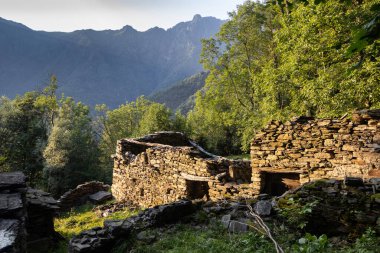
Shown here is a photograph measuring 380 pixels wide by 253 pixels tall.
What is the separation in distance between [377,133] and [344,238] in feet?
11.7

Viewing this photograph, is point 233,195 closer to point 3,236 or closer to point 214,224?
point 214,224

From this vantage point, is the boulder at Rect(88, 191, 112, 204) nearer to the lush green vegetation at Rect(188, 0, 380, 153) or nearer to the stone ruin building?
the stone ruin building

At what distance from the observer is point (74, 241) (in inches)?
238

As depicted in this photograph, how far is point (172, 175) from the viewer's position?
1166cm

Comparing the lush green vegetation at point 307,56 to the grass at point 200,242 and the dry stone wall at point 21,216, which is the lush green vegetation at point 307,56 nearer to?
the grass at point 200,242

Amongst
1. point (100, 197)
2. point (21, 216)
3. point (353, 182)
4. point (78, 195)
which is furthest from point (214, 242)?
point (78, 195)

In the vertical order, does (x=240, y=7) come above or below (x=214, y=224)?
above

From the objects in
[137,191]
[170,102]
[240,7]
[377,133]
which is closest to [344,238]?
[377,133]

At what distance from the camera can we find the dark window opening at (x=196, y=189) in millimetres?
11008

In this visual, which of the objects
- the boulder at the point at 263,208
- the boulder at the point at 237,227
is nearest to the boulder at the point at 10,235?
the boulder at the point at 237,227

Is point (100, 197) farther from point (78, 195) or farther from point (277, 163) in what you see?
point (277, 163)

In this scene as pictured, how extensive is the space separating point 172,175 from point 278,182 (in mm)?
3951

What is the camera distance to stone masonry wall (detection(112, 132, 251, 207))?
33.0 ft

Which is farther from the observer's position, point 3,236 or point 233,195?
point 233,195
